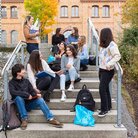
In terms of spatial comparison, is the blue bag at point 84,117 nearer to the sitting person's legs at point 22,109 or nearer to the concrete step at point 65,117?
the concrete step at point 65,117

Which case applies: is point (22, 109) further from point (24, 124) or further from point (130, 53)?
point (130, 53)

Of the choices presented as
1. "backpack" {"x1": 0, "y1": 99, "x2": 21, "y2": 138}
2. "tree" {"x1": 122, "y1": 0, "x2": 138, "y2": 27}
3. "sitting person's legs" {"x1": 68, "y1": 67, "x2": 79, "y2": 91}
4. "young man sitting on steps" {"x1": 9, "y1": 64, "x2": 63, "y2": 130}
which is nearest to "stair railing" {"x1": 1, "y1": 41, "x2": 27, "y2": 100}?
"young man sitting on steps" {"x1": 9, "y1": 64, "x2": 63, "y2": 130}

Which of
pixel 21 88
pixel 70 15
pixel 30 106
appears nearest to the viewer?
pixel 21 88

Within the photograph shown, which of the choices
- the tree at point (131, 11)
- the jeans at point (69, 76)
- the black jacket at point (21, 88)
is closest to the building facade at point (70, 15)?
the tree at point (131, 11)

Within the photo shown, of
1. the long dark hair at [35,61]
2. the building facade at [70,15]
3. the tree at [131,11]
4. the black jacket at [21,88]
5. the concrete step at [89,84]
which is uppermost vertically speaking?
the building facade at [70,15]

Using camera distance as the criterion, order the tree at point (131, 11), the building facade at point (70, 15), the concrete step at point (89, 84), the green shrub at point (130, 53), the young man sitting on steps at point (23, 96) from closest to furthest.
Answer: the young man sitting on steps at point (23, 96) → the concrete step at point (89, 84) → the green shrub at point (130, 53) → the tree at point (131, 11) → the building facade at point (70, 15)

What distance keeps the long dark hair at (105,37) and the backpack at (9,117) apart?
7.46 ft

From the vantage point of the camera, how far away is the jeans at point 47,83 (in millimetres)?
8500

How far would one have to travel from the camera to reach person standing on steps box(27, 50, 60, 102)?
829 centimetres

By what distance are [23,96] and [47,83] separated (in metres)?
1.00

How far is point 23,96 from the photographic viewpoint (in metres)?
7.68

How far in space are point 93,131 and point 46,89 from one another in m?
1.65

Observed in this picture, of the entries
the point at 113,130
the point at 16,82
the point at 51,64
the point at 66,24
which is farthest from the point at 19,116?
the point at 66,24

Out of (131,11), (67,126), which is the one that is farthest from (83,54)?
(131,11)
